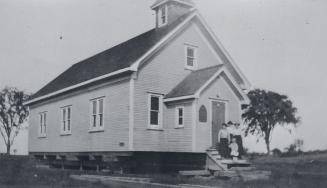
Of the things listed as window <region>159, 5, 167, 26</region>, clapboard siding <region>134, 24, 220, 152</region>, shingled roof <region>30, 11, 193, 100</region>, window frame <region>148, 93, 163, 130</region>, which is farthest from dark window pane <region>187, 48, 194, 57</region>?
window frame <region>148, 93, 163, 130</region>

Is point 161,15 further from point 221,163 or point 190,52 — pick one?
point 221,163

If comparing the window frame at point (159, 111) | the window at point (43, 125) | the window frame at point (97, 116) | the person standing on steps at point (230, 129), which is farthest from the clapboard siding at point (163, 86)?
the window at point (43, 125)

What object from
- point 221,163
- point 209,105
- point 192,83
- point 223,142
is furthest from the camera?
point 192,83

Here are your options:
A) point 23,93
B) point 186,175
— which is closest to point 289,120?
point 23,93

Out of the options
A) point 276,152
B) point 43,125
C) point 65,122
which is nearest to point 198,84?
point 65,122

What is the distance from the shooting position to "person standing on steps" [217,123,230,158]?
19.5m

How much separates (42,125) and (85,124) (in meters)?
7.72

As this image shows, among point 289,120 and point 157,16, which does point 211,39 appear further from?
point 289,120

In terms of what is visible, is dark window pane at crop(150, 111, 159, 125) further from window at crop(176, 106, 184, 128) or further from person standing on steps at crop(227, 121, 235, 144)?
person standing on steps at crop(227, 121, 235, 144)

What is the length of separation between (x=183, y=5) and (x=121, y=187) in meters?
13.2

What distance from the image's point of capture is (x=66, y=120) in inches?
1055

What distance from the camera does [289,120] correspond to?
69.1 metres

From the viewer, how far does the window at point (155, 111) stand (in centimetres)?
2111

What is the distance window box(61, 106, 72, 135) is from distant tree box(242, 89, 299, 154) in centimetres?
4643
